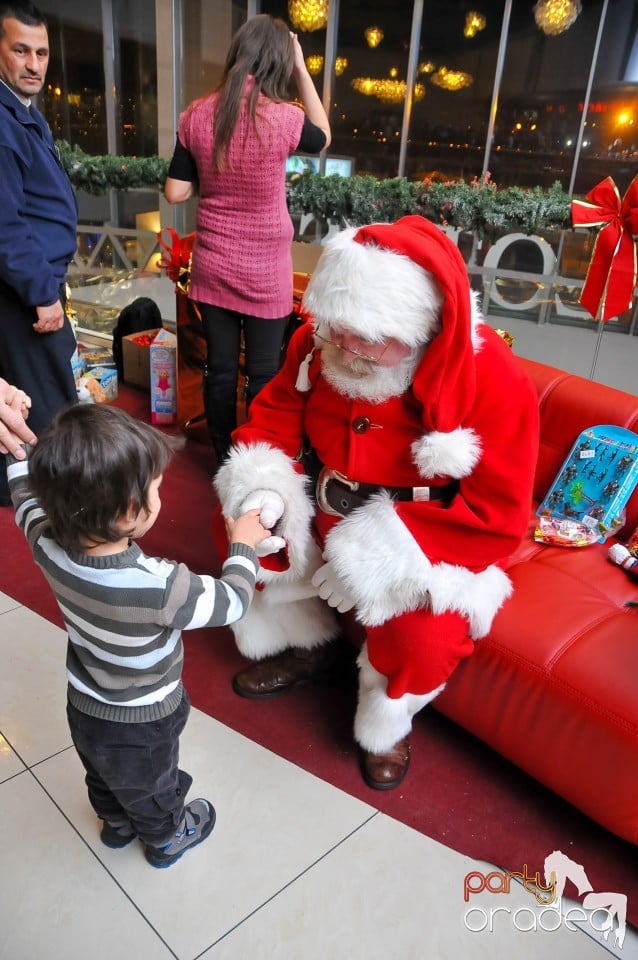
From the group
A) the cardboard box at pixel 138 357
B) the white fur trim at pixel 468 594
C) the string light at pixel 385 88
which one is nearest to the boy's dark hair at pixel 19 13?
the cardboard box at pixel 138 357

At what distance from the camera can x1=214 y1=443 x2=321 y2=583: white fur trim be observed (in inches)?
61.4

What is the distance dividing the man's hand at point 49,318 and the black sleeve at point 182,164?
1.95 feet

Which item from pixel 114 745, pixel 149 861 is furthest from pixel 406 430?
pixel 149 861

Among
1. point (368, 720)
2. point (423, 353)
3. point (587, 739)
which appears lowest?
point (368, 720)

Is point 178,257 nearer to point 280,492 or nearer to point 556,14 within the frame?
point 280,492

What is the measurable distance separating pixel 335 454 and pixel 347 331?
0.33 metres

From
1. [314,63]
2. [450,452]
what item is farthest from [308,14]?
[450,452]

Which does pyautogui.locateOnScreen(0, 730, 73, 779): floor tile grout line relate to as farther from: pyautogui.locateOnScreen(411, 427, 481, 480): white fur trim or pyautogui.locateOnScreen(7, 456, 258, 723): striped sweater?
pyautogui.locateOnScreen(411, 427, 481, 480): white fur trim

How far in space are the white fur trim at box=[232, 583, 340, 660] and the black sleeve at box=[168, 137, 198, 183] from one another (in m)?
1.49

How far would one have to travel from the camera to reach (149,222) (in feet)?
13.4

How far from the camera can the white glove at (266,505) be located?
4.87 ft

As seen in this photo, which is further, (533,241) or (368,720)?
(533,241)

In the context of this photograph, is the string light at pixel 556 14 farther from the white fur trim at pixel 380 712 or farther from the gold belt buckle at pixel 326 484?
the white fur trim at pixel 380 712

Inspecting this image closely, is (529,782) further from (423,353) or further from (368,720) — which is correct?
(423,353)
